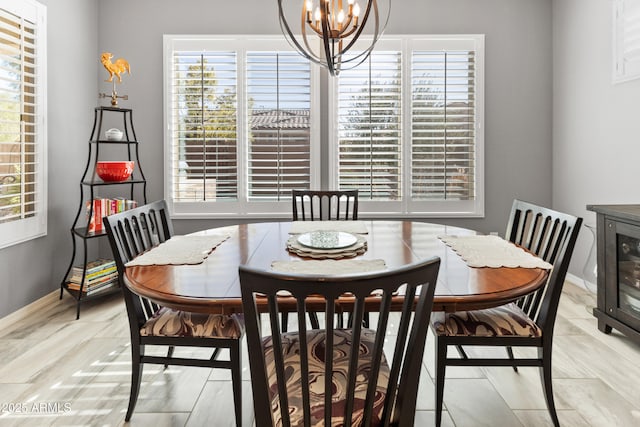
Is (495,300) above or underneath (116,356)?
above

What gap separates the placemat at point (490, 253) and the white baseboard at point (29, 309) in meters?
2.84

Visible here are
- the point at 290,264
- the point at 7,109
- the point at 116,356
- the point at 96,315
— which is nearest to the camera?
the point at 290,264

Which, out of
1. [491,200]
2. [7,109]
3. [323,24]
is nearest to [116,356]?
[7,109]

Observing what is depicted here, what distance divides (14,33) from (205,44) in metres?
1.47

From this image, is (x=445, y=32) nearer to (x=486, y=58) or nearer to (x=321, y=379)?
(x=486, y=58)

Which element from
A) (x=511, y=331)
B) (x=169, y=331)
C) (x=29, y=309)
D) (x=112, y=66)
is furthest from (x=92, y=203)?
(x=511, y=331)

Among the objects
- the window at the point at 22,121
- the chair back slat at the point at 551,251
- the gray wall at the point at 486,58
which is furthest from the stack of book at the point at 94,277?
the chair back slat at the point at 551,251

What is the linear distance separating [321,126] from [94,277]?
7.41 feet

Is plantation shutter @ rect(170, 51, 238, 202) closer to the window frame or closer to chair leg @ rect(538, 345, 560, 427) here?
the window frame

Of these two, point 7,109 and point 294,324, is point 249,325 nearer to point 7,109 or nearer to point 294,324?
point 294,324

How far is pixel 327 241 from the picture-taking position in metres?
1.92

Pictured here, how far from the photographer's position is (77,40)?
3.65 m

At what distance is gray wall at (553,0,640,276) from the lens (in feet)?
10.2

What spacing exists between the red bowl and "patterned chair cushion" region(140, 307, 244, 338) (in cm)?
197
